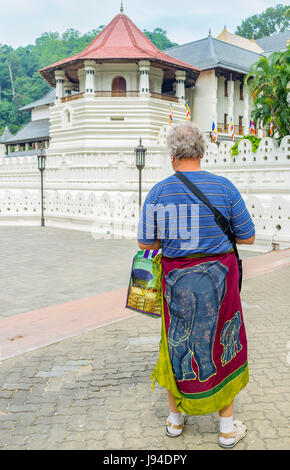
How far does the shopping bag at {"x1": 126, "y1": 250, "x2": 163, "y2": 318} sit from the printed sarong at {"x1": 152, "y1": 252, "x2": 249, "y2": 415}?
0.10m

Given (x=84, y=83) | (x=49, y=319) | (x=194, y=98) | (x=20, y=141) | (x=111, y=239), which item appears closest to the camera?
(x=49, y=319)

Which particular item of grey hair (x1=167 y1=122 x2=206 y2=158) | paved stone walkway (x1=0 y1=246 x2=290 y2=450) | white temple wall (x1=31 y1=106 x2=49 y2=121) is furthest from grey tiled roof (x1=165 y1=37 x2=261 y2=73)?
grey hair (x1=167 y1=122 x2=206 y2=158)

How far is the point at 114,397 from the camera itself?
3.39 m

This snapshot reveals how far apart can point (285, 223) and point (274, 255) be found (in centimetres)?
120

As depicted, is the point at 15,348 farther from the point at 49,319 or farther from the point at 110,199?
the point at 110,199

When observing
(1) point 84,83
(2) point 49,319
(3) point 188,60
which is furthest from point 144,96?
(2) point 49,319

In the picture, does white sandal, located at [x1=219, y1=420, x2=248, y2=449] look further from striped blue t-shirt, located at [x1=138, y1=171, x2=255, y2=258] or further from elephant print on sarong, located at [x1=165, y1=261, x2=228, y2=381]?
striped blue t-shirt, located at [x1=138, y1=171, x2=255, y2=258]

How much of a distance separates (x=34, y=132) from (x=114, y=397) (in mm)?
43376

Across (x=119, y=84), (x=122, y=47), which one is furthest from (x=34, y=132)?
Answer: (x=122, y=47)

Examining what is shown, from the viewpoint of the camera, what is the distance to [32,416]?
3117 millimetres

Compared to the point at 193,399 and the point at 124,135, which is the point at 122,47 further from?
the point at 193,399

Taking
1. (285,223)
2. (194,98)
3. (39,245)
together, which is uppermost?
(194,98)

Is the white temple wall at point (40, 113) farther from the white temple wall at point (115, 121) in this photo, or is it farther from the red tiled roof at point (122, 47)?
the white temple wall at point (115, 121)

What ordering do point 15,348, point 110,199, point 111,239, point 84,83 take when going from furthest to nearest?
point 84,83
point 110,199
point 111,239
point 15,348
